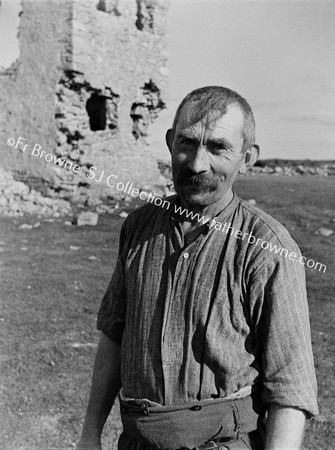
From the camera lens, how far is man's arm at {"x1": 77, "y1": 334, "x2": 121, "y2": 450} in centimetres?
208

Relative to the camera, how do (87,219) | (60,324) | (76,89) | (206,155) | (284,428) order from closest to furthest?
(284,428), (206,155), (60,324), (87,219), (76,89)

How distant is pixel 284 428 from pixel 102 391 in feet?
2.30

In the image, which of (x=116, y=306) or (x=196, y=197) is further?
(x=116, y=306)

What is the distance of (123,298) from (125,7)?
13137 mm

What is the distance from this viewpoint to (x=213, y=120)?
1.79 metres

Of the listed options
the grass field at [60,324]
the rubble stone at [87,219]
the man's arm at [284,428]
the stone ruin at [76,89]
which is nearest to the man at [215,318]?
the man's arm at [284,428]

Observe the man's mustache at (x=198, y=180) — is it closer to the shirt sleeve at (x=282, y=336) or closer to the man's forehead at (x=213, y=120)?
the man's forehead at (x=213, y=120)

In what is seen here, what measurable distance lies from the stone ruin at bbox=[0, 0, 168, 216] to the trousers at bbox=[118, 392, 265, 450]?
10.9m

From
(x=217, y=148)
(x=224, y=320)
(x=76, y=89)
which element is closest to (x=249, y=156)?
(x=217, y=148)

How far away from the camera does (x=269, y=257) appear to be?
1736 millimetres

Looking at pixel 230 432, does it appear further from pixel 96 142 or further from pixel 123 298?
pixel 96 142

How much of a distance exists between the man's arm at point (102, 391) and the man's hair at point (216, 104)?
2.80 feet

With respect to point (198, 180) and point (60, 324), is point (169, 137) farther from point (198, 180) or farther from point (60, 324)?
point (60, 324)

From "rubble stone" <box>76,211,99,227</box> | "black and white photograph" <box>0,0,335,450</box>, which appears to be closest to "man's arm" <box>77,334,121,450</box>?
"black and white photograph" <box>0,0,335,450</box>
